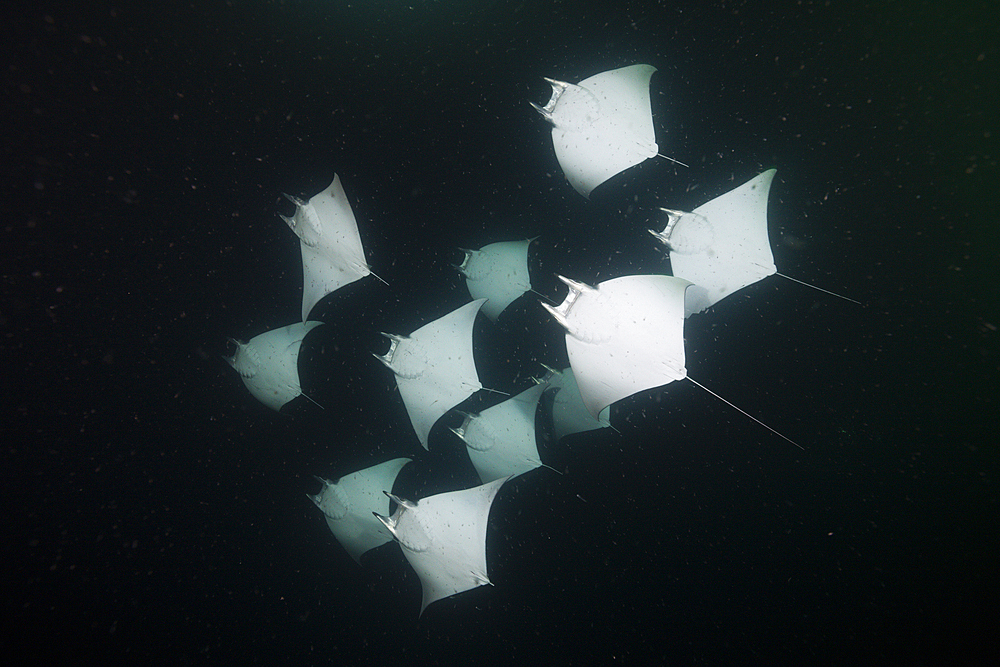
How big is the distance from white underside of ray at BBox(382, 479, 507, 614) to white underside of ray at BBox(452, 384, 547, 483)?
0.98ft

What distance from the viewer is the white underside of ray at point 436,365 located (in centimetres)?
220

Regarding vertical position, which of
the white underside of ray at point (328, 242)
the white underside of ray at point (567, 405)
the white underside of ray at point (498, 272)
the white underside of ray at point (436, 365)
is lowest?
the white underside of ray at point (567, 405)

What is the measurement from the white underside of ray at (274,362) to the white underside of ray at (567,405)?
5.26 feet

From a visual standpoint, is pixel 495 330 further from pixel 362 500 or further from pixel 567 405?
pixel 362 500

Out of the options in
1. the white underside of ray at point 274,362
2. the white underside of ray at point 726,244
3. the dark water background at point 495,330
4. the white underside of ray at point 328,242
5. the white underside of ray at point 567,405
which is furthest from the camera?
the white underside of ray at point 274,362

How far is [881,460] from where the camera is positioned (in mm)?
2391

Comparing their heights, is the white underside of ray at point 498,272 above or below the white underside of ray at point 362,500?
above

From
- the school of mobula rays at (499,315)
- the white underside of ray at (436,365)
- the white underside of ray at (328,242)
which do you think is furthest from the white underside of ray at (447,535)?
the white underside of ray at (328,242)

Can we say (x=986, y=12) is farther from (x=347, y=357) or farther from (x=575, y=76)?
(x=347, y=357)

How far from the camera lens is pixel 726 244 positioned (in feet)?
6.30

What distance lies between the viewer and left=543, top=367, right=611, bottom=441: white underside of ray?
223cm

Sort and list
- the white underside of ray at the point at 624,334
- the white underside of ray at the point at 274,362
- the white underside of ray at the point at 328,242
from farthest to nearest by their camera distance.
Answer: the white underside of ray at the point at 274,362 → the white underside of ray at the point at 328,242 → the white underside of ray at the point at 624,334

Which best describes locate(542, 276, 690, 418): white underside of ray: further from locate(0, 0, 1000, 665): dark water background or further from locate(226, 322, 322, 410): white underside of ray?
locate(226, 322, 322, 410): white underside of ray

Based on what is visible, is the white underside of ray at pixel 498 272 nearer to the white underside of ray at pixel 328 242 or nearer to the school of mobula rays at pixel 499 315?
the school of mobula rays at pixel 499 315
